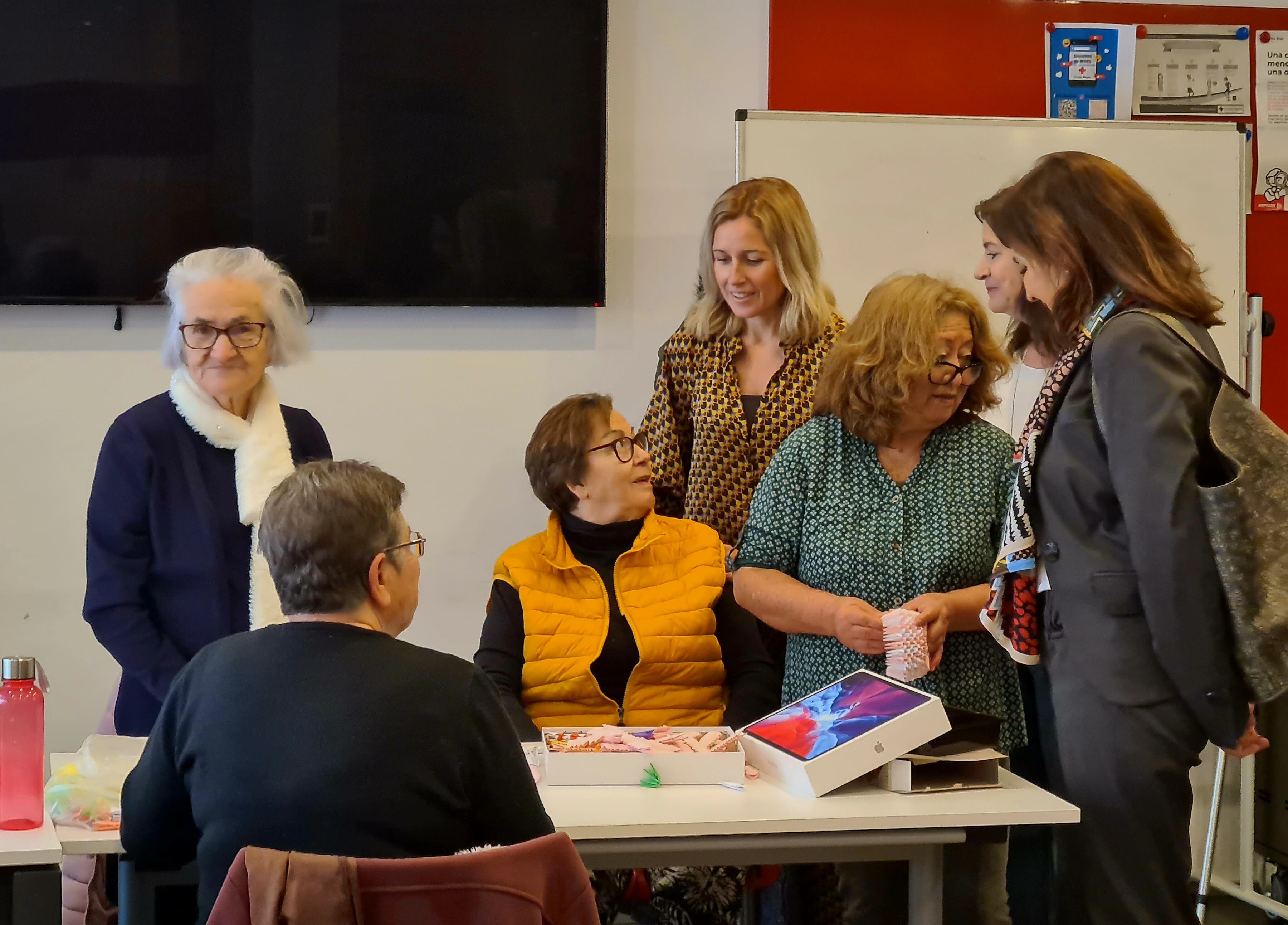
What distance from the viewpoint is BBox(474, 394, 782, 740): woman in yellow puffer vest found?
2.38m

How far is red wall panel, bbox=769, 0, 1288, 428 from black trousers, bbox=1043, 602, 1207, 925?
2.27 meters

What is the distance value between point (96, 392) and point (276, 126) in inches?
33.5

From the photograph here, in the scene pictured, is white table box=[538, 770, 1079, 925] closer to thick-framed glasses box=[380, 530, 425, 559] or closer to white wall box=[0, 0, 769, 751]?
thick-framed glasses box=[380, 530, 425, 559]

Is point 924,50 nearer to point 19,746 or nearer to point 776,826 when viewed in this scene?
point 776,826

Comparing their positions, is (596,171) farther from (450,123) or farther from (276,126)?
(276,126)

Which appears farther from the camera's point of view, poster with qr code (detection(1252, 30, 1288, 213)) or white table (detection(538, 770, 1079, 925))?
poster with qr code (detection(1252, 30, 1288, 213))

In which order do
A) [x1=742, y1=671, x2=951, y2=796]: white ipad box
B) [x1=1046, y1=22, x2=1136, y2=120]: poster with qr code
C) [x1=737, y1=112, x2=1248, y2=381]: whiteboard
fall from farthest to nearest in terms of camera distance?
[x1=1046, y1=22, x2=1136, y2=120]: poster with qr code → [x1=737, y1=112, x2=1248, y2=381]: whiteboard → [x1=742, y1=671, x2=951, y2=796]: white ipad box

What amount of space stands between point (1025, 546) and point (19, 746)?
149 centimetres

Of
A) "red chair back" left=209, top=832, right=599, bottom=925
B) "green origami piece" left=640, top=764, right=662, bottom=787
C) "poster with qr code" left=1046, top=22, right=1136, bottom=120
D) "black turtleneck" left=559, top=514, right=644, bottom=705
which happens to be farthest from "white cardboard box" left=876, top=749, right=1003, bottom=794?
"poster with qr code" left=1046, top=22, right=1136, bottom=120

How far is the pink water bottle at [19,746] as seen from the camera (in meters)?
1.75

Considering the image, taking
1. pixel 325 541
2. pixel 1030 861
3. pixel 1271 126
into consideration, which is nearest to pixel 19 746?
pixel 325 541

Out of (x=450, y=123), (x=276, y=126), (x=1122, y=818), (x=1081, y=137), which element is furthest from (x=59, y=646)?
(x=1081, y=137)

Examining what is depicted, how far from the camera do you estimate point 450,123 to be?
3.51 metres

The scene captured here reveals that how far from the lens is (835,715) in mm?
1984
